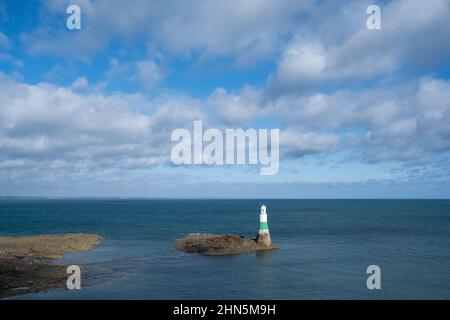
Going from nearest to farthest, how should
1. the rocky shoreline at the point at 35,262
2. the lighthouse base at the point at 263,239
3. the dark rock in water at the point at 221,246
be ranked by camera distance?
the rocky shoreline at the point at 35,262 → the dark rock in water at the point at 221,246 → the lighthouse base at the point at 263,239

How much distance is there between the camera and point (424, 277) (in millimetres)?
43156

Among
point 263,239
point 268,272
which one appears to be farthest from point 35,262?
point 263,239

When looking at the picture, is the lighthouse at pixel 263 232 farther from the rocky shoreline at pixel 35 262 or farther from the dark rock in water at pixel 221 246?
the rocky shoreline at pixel 35 262

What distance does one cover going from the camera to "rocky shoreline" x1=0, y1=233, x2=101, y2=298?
115ft

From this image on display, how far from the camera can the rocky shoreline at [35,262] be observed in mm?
34906

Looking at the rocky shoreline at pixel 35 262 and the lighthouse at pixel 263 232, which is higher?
the lighthouse at pixel 263 232

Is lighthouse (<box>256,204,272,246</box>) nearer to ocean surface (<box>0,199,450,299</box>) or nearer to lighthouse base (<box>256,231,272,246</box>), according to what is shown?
lighthouse base (<box>256,231,272,246</box>)

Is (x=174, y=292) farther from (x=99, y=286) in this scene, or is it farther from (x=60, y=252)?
(x=60, y=252)

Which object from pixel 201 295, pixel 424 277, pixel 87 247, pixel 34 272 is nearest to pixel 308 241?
pixel 424 277

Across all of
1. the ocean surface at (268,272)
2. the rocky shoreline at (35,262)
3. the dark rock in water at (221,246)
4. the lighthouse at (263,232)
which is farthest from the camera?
the lighthouse at (263,232)

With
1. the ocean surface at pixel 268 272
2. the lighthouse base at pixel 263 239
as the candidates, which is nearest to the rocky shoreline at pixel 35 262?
the ocean surface at pixel 268 272

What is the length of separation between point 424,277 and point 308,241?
28.0 m
